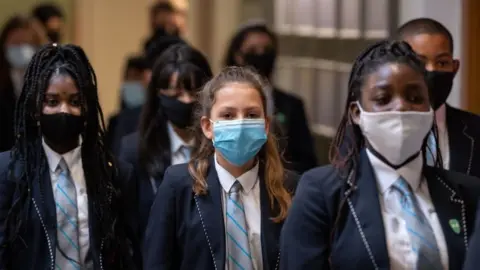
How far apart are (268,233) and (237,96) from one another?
589 mm

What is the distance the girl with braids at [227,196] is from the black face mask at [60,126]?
1.39ft

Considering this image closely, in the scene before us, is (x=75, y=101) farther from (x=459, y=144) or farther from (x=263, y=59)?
(x=263, y=59)

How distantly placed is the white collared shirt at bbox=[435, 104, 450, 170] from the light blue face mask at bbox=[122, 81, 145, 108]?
3.96m

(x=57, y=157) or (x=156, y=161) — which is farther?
(x=156, y=161)

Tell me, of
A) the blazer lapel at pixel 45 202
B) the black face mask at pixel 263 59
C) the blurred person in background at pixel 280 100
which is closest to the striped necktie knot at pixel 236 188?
the blazer lapel at pixel 45 202

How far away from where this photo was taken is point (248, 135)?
4.21 metres

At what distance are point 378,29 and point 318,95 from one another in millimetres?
1486

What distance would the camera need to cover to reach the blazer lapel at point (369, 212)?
3.35 m

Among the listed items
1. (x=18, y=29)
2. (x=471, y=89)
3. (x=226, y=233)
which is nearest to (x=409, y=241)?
(x=226, y=233)

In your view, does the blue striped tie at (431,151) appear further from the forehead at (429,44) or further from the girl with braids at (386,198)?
the forehead at (429,44)

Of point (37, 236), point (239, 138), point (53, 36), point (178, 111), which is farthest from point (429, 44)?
point (53, 36)

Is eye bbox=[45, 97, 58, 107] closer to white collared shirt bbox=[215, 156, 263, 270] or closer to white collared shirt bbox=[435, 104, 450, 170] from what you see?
white collared shirt bbox=[215, 156, 263, 270]

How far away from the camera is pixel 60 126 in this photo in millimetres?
4250

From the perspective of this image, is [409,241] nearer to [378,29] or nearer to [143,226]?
[143,226]
